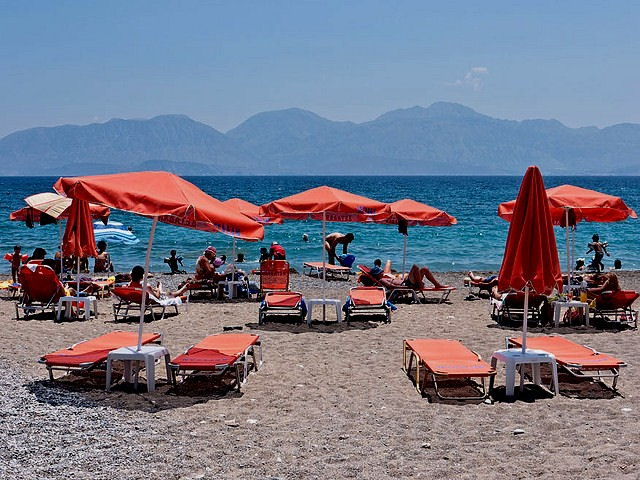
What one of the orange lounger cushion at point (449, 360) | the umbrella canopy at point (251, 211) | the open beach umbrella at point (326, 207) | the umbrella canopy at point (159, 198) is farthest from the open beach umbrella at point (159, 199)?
the umbrella canopy at point (251, 211)

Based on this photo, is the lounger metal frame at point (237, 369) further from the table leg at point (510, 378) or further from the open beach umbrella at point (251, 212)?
the open beach umbrella at point (251, 212)

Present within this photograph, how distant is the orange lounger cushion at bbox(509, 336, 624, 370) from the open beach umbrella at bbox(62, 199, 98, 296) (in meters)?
6.76

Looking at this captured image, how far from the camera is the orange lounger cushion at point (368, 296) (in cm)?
1187

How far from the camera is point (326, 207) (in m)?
10.8

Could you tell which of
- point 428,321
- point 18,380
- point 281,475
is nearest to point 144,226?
point 428,321

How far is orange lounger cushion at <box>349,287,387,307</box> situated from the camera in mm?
11867

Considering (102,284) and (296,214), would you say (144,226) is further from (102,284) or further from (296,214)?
(296,214)

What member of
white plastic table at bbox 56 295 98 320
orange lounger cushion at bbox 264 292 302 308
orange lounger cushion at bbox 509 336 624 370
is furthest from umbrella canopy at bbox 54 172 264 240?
white plastic table at bbox 56 295 98 320

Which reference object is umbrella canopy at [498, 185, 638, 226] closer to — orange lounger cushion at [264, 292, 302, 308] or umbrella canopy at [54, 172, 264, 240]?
orange lounger cushion at [264, 292, 302, 308]

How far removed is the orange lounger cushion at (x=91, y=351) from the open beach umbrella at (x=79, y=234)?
3469 mm

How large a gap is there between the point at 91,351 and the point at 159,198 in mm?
1880

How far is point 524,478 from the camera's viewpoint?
16.9 feet

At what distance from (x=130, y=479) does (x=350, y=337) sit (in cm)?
572

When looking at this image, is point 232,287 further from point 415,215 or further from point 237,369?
point 237,369
